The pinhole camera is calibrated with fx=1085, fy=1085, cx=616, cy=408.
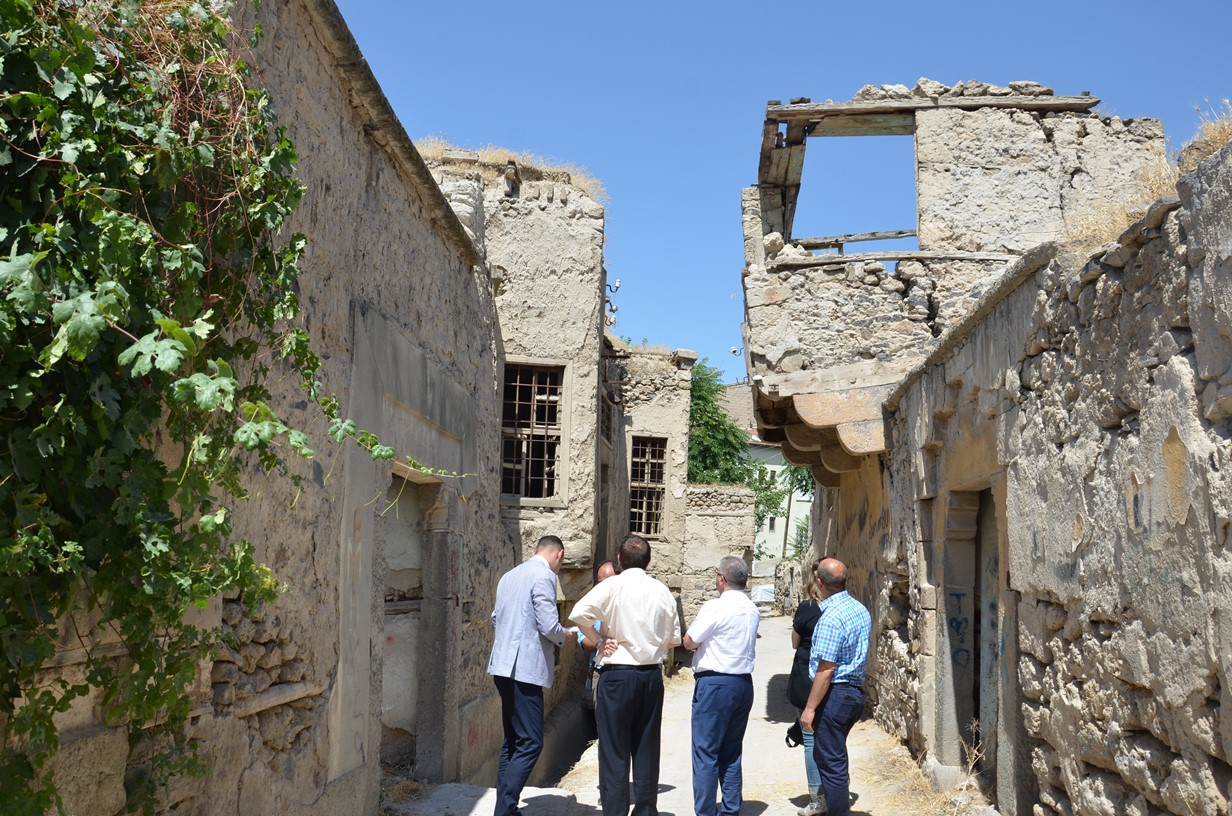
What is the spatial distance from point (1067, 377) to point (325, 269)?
3350mm

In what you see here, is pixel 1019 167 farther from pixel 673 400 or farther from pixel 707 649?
pixel 673 400

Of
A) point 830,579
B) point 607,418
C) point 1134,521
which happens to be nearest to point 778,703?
point 607,418

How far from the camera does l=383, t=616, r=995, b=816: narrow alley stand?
6309mm

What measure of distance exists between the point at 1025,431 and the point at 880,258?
464cm

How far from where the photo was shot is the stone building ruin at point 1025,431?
357 cm

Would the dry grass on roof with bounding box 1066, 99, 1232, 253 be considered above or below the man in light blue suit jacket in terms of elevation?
above

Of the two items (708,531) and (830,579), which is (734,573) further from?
(708,531)

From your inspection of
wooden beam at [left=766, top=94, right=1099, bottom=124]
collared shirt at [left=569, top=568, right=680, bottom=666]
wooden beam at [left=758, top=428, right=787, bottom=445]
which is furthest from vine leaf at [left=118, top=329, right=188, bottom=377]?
wooden beam at [left=758, top=428, right=787, bottom=445]

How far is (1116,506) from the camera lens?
4242 millimetres

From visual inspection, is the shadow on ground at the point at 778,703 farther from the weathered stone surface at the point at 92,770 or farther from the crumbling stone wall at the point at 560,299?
the weathered stone surface at the point at 92,770

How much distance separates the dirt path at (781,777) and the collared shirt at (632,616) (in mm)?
1425

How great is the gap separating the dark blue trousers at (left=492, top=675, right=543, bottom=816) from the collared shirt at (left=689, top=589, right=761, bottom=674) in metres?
0.92

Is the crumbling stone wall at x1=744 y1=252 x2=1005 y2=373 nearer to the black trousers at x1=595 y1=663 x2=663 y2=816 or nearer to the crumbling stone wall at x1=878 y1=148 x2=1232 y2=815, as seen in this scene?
the crumbling stone wall at x1=878 y1=148 x2=1232 y2=815

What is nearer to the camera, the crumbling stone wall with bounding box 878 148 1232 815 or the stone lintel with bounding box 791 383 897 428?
the crumbling stone wall with bounding box 878 148 1232 815
